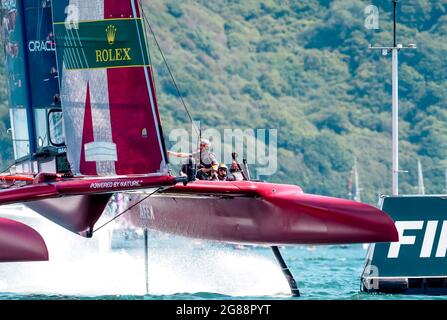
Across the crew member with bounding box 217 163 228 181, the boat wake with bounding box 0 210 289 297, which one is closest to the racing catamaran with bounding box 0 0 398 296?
the crew member with bounding box 217 163 228 181

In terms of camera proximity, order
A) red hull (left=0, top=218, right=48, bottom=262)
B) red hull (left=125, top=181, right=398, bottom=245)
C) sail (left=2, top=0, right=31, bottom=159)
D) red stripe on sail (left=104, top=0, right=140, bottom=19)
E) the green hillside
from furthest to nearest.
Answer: the green hillside, sail (left=2, top=0, right=31, bottom=159), red hull (left=125, top=181, right=398, bottom=245), red stripe on sail (left=104, top=0, right=140, bottom=19), red hull (left=0, top=218, right=48, bottom=262)

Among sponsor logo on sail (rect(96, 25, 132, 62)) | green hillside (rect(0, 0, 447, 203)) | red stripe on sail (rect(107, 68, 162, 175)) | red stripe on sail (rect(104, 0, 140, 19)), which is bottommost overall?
green hillside (rect(0, 0, 447, 203))

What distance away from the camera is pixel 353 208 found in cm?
1689

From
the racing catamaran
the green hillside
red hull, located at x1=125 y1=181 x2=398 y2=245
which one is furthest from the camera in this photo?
the green hillside

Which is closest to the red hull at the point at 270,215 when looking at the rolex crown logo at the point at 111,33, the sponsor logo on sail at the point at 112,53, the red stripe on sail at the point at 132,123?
the red stripe on sail at the point at 132,123

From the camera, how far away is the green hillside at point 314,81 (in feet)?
200

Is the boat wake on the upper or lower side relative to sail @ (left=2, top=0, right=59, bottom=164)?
lower

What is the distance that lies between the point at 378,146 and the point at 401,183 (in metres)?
6.26

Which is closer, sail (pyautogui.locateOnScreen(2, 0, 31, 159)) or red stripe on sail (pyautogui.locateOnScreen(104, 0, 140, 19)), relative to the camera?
red stripe on sail (pyautogui.locateOnScreen(104, 0, 140, 19))

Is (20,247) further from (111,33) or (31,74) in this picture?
(31,74)

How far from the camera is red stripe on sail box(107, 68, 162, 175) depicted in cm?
1569

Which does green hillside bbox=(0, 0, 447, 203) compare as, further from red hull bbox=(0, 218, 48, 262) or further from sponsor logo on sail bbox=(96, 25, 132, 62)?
red hull bbox=(0, 218, 48, 262)

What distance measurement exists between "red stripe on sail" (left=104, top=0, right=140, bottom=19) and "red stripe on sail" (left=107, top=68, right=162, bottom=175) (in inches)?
21.7

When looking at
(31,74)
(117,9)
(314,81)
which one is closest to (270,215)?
(117,9)
